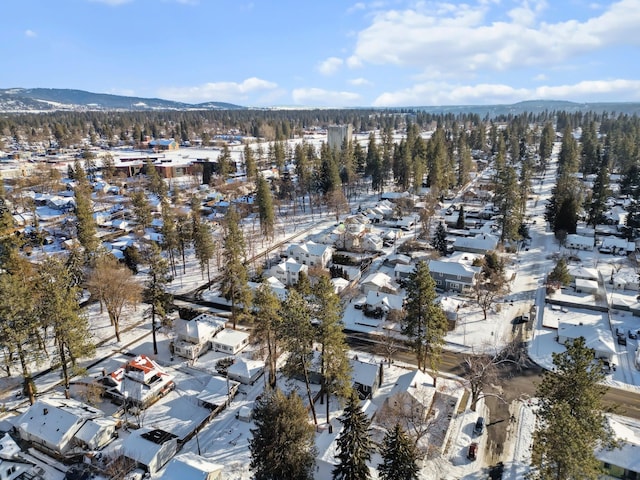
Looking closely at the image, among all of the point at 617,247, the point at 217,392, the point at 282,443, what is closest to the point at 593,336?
the point at 282,443

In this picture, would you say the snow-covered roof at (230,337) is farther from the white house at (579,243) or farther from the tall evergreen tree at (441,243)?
the white house at (579,243)

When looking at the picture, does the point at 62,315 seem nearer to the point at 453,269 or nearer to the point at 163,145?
the point at 453,269

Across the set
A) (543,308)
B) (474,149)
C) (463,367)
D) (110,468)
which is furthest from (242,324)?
(474,149)

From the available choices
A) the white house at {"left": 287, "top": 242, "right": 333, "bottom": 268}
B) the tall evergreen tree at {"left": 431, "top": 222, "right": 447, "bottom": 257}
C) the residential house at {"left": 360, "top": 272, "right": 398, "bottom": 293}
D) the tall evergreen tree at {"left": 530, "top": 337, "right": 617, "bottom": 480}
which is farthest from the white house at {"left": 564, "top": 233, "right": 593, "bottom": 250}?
the tall evergreen tree at {"left": 530, "top": 337, "right": 617, "bottom": 480}

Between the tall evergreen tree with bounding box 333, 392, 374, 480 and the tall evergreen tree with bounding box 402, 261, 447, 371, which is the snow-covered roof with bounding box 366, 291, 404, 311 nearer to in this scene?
the tall evergreen tree with bounding box 402, 261, 447, 371

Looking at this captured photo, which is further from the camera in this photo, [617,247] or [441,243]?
[441,243]

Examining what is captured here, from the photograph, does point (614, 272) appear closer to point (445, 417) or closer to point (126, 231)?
point (445, 417)

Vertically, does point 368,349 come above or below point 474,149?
below

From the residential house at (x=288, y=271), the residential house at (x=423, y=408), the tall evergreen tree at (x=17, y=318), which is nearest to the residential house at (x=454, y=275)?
the residential house at (x=288, y=271)
